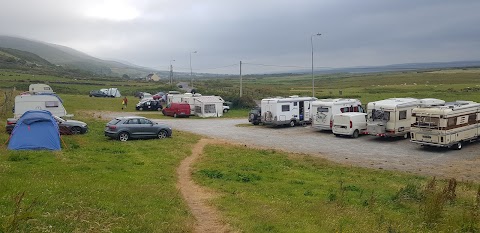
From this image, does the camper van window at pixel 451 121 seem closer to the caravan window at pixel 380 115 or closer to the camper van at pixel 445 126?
the camper van at pixel 445 126

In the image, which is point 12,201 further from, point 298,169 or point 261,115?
point 261,115

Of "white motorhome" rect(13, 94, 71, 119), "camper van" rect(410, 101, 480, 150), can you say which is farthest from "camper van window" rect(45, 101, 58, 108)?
"camper van" rect(410, 101, 480, 150)

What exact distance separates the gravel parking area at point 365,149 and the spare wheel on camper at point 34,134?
1212 centimetres

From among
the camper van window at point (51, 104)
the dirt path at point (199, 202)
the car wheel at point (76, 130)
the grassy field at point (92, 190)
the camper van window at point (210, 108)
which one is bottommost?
the dirt path at point (199, 202)

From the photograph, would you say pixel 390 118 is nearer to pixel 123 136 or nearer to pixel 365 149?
pixel 365 149

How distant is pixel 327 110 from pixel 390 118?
5768 mm

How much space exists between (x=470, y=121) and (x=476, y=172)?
8.04 meters

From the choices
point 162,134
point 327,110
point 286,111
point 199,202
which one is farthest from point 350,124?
point 199,202

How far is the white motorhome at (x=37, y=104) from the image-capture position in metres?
31.9

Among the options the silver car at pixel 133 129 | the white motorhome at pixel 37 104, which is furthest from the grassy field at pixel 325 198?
the white motorhome at pixel 37 104

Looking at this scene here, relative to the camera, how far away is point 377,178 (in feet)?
57.8

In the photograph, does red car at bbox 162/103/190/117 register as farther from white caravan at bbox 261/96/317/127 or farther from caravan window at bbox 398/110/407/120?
caravan window at bbox 398/110/407/120

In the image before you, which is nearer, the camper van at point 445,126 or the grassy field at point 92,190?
the grassy field at point 92,190

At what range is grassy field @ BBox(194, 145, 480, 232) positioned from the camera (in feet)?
33.7
